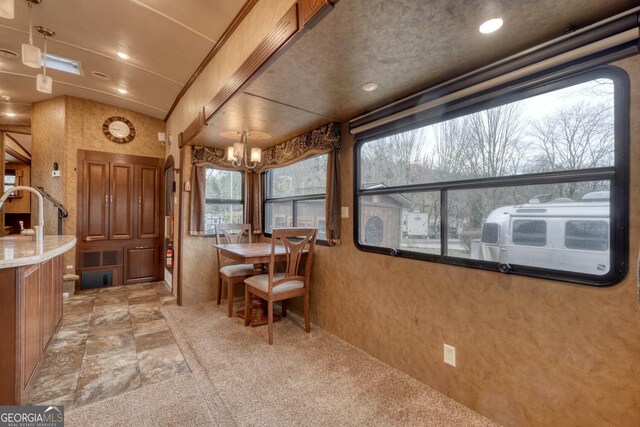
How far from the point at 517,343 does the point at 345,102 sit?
6.55 ft

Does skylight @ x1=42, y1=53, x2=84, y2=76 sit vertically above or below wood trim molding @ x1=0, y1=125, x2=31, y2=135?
above

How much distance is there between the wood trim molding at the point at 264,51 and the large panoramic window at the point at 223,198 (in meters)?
1.93

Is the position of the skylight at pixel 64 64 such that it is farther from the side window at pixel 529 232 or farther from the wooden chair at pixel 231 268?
the side window at pixel 529 232

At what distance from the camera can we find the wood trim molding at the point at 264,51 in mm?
1417

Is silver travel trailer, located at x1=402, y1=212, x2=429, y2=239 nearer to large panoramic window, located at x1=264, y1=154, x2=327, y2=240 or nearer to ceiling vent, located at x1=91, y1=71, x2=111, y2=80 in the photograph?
large panoramic window, located at x1=264, y1=154, x2=327, y2=240

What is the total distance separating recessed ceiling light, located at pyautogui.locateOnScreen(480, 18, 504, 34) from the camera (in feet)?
4.20

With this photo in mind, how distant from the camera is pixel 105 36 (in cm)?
283

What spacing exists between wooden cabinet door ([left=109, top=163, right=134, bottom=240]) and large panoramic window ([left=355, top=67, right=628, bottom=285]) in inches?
180

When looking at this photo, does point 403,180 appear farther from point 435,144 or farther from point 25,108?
point 25,108

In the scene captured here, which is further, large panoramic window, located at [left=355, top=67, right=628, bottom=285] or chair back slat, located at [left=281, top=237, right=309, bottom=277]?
chair back slat, located at [left=281, top=237, right=309, bottom=277]

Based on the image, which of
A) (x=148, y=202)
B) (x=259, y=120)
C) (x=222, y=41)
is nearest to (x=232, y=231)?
(x=259, y=120)

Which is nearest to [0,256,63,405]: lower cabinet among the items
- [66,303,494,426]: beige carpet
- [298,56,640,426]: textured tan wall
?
[66,303,494,426]: beige carpet

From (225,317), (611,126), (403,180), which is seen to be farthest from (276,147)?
(611,126)

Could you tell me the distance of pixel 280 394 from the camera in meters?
1.90
